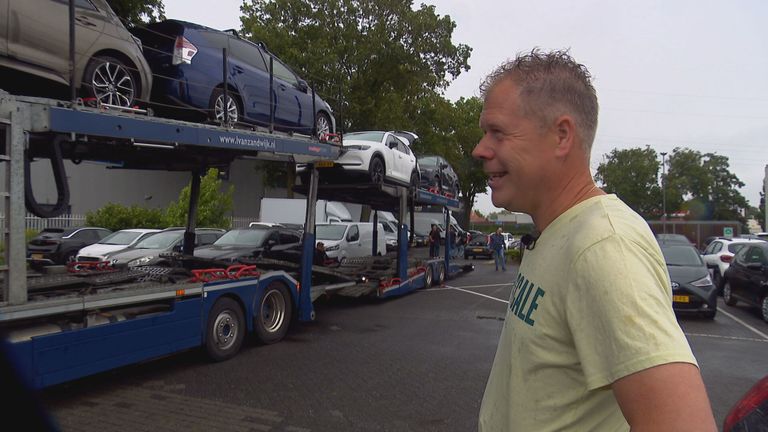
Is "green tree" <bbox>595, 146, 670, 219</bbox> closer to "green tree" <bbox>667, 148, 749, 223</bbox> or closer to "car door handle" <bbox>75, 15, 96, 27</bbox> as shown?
"green tree" <bbox>667, 148, 749, 223</bbox>

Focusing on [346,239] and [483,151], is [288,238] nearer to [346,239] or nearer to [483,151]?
[346,239]

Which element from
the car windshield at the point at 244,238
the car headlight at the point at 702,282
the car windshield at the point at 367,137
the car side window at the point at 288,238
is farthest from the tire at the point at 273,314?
the car headlight at the point at 702,282

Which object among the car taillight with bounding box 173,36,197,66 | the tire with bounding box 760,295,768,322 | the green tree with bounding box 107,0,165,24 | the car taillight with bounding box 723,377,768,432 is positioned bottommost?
the tire with bounding box 760,295,768,322

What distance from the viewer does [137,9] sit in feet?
45.8

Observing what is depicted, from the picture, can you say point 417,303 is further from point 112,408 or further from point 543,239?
point 543,239

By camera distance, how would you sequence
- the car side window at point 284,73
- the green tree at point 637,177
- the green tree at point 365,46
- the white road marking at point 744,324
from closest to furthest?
the car side window at point 284,73 < the white road marking at point 744,324 < the green tree at point 365,46 < the green tree at point 637,177

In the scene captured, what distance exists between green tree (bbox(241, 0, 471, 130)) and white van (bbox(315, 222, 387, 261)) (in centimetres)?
867

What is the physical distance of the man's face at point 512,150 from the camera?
1.59 m

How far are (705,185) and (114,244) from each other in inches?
2460

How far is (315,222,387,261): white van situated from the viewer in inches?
681

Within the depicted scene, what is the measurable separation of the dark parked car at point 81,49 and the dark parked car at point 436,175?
9907 mm

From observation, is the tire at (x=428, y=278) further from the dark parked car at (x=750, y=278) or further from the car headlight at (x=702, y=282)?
the dark parked car at (x=750, y=278)

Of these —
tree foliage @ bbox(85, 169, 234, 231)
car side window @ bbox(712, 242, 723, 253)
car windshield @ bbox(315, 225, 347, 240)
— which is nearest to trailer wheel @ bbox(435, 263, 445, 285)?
car windshield @ bbox(315, 225, 347, 240)

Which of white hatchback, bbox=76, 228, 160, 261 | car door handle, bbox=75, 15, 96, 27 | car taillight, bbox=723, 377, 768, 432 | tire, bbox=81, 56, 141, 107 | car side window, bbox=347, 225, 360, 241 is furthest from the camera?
car side window, bbox=347, 225, 360, 241
